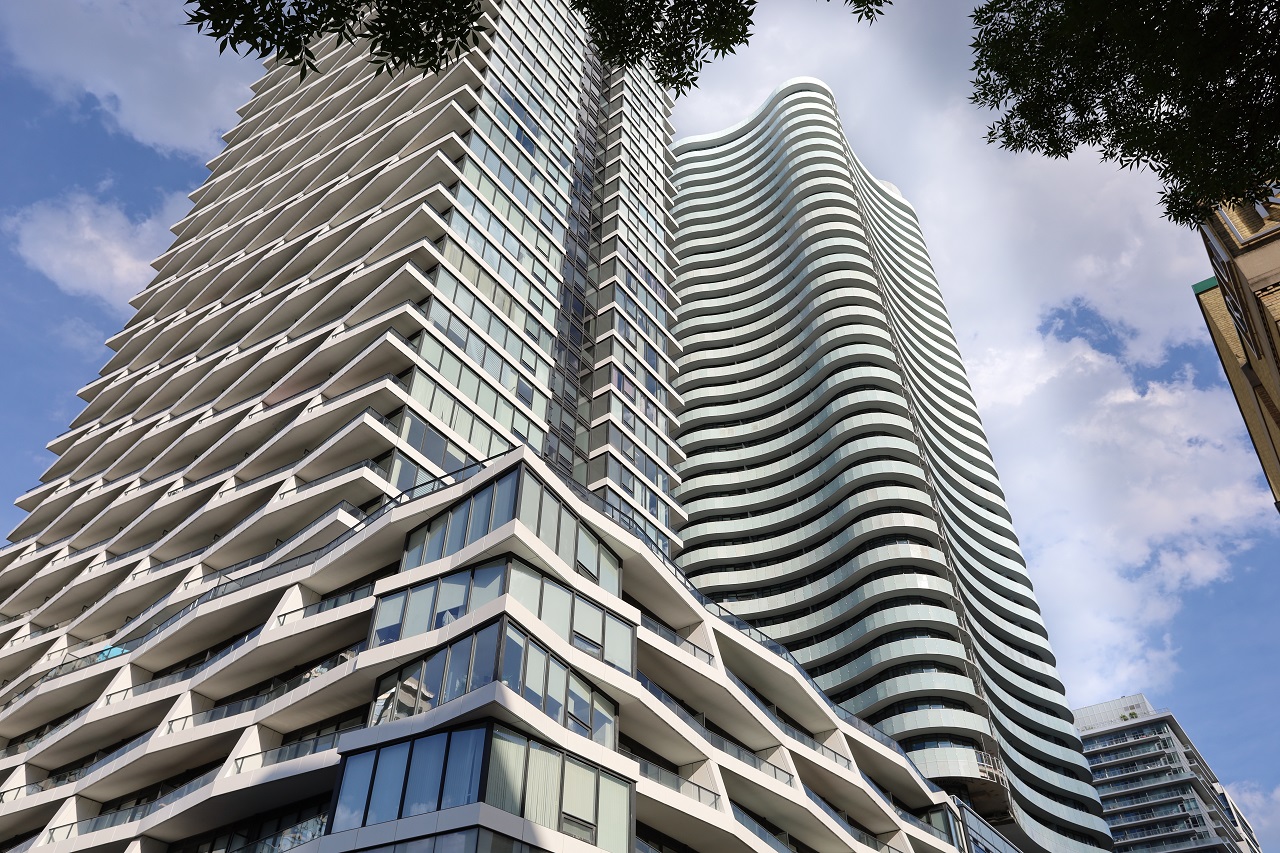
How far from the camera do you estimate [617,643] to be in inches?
1216

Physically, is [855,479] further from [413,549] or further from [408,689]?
[408,689]

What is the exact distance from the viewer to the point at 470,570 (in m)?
29.5

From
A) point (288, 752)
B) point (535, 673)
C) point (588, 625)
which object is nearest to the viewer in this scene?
point (535, 673)

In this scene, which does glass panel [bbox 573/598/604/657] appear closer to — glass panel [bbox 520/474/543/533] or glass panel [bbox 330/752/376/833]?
glass panel [bbox 520/474/543/533]

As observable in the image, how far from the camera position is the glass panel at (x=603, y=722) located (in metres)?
28.2

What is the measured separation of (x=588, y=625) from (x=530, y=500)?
4544 mm

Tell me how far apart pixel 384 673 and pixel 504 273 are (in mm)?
31195

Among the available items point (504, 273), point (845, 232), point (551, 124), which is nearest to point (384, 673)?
point (504, 273)

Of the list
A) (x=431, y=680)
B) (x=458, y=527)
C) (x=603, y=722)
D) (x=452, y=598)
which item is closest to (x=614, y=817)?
(x=603, y=722)

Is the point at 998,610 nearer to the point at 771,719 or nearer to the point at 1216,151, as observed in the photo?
the point at 771,719

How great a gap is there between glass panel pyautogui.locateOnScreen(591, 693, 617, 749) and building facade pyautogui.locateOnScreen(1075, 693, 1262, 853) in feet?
467

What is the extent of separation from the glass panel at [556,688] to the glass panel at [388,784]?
4.16 metres

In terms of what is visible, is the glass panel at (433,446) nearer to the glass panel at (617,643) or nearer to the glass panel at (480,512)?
the glass panel at (480,512)

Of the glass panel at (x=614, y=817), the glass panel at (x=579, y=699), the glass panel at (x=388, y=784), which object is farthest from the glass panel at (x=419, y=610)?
the glass panel at (x=614, y=817)
